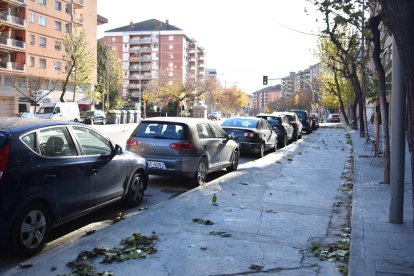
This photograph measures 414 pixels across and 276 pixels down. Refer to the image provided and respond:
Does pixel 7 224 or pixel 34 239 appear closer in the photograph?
pixel 7 224

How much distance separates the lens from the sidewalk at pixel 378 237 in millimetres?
4359

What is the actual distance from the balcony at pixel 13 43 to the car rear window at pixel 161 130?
151ft

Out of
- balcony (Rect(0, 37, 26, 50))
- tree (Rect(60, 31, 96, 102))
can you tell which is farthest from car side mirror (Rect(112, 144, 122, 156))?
balcony (Rect(0, 37, 26, 50))

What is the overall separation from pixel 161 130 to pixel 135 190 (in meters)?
2.11

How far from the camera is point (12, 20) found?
50438 millimetres

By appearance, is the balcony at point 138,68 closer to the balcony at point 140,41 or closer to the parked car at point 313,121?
the balcony at point 140,41

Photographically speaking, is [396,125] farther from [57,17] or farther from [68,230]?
[57,17]

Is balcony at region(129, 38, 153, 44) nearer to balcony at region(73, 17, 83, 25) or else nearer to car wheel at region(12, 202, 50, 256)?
balcony at region(73, 17, 83, 25)

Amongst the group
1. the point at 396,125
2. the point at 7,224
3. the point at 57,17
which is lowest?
the point at 7,224

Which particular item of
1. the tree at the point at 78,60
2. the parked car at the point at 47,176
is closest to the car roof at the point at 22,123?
the parked car at the point at 47,176

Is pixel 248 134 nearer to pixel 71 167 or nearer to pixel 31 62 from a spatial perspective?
pixel 71 167

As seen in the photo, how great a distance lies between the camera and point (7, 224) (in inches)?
185

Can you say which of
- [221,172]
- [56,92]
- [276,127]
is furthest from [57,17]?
[221,172]

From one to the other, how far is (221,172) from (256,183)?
2.13 metres
